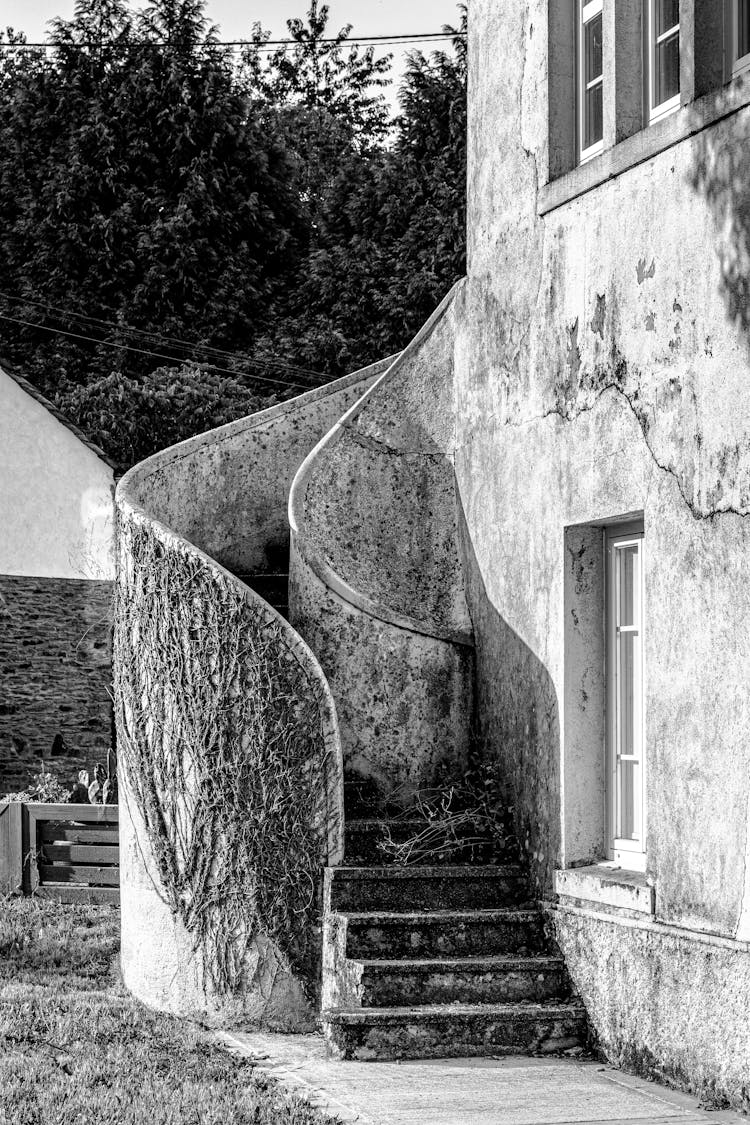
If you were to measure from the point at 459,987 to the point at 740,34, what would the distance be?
4.71 m

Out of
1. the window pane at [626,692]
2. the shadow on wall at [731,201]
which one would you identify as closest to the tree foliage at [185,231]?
the window pane at [626,692]

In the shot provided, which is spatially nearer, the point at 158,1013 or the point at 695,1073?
the point at 695,1073

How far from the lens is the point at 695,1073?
661 centimetres

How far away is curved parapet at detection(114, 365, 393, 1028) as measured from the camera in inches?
324

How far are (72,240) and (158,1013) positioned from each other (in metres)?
22.9

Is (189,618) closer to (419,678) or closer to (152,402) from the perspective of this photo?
(419,678)

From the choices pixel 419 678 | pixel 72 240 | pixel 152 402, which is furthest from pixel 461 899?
pixel 72 240

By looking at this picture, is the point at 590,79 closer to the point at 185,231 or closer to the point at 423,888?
the point at 423,888

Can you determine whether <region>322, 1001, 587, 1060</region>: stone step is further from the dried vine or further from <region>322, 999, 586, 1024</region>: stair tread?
the dried vine

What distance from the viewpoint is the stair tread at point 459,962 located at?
7.66m

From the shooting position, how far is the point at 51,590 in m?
21.0

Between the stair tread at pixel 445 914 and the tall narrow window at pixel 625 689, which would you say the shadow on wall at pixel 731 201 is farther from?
the stair tread at pixel 445 914

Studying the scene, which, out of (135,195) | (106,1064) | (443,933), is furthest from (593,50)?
(135,195)

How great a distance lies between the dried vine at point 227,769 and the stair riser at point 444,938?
445mm
